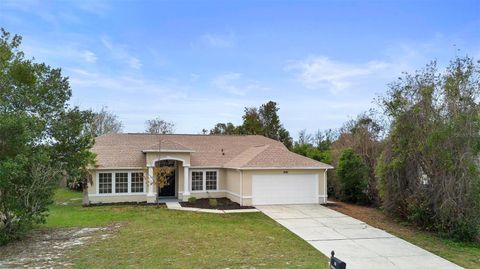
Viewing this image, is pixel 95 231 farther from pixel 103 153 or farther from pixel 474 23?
pixel 474 23

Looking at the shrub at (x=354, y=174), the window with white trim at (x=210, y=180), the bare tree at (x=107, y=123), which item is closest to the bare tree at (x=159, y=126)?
the bare tree at (x=107, y=123)

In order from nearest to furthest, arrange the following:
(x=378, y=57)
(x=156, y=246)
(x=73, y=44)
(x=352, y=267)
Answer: (x=352, y=267)
(x=156, y=246)
(x=73, y=44)
(x=378, y=57)

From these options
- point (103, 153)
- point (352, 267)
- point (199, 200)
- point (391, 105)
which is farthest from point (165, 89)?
point (352, 267)

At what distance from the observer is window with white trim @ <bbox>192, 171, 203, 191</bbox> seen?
24.8m

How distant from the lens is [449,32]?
16.3 metres

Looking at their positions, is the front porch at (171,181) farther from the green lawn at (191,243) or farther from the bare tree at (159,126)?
the bare tree at (159,126)

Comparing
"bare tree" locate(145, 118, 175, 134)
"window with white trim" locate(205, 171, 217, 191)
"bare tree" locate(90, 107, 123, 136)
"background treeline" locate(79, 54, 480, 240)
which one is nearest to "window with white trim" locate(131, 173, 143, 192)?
"window with white trim" locate(205, 171, 217, 191)

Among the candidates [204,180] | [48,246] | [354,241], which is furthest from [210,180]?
[48,246]

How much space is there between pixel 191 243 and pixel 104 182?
41.2 feet

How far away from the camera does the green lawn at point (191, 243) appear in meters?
10.0

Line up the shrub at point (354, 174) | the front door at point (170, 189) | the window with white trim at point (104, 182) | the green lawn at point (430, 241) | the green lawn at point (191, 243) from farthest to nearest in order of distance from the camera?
the front door at point (170, 189) → the shrub at point (354, 174) → the window with white trim at point (104, 182) → the green lawn at point (430, 241) → the green lawn at point (191, 243)

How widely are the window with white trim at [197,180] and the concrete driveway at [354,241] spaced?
269 inches

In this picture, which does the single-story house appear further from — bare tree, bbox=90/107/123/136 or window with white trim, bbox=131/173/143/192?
bare tree, bbox=90/107/123/136

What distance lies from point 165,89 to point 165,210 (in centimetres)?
1071
